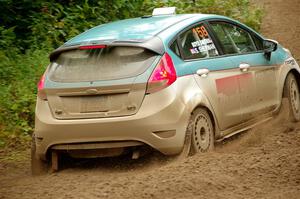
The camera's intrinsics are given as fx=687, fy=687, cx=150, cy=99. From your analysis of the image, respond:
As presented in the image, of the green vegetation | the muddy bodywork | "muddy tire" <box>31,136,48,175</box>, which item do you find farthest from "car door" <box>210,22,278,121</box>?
the green vegetation

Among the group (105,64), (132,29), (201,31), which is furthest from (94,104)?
(201,31)

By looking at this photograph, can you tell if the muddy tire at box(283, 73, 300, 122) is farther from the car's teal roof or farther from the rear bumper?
the rear bumper

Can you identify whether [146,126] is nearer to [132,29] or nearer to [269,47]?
[132,29]

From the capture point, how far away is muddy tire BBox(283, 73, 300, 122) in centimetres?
925

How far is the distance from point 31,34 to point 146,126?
615cm

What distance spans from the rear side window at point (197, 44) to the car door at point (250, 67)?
23 cm

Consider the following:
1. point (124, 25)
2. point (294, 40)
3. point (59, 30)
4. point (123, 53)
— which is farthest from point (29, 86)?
point (294, 40)

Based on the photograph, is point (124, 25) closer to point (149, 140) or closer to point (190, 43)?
point (190, 43)

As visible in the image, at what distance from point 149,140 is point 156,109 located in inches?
12.6

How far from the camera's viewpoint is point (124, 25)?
7.96 meters

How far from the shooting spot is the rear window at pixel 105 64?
7.04m

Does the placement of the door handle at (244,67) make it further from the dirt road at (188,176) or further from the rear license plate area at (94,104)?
the rear license plate area at (94,104)

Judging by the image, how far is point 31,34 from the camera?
40.9 ft

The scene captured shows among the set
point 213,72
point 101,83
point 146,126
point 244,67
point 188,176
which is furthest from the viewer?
point 244,67
